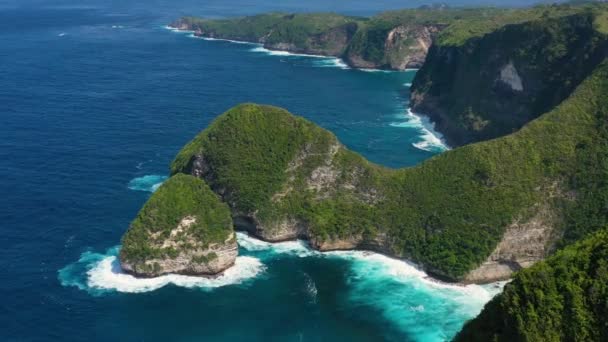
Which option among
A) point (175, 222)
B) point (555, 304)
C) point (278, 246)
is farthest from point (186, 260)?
point (555, 304)

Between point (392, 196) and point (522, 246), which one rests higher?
point (392, 196)

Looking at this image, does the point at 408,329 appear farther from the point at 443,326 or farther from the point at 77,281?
the point at 77,281

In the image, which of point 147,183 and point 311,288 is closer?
point 311,288

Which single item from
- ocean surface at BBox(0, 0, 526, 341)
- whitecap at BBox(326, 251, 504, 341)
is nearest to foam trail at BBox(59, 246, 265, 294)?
ocean surface at BBox(0, 0, 526, 341)

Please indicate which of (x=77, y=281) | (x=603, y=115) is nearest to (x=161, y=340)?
(x=77, y=281)

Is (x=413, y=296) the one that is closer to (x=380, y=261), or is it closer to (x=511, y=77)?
(x=380, y=261)

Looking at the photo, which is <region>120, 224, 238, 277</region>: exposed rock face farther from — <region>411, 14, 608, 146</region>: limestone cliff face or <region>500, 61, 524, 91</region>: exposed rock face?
<region>500, 61, 524, 91</region>: exposed rock face
